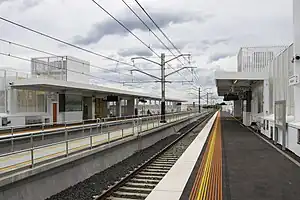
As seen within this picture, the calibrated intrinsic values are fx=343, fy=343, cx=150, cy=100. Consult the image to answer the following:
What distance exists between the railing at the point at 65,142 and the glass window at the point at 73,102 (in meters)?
14.6

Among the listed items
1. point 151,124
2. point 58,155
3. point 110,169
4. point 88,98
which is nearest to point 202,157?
point 110,169

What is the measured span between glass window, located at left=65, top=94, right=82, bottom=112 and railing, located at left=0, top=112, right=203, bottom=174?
48.0 feet

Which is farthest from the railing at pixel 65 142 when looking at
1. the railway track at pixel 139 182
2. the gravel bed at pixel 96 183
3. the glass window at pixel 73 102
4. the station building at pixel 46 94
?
the glass window at pixel 73 102

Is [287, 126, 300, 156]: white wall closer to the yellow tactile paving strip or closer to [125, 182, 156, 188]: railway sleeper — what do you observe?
the yellow tactile paving strip

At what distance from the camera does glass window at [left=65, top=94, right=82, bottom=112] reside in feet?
104

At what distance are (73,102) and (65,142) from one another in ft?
78.1

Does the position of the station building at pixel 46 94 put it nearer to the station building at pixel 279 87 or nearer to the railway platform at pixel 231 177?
the station building at pixel 279 87

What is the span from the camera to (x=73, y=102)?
33.3 metres

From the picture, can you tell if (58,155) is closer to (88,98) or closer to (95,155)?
(95,155)

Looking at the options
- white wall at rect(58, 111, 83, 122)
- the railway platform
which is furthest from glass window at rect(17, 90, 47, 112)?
the railway platform

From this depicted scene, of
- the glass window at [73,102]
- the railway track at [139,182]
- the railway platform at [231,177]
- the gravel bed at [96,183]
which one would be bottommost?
the gravel bed at [96,183]

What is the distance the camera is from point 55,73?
35.0 m

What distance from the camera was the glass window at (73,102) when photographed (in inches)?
1247

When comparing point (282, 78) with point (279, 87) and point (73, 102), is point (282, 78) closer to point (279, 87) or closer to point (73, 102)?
point (279, 87)
